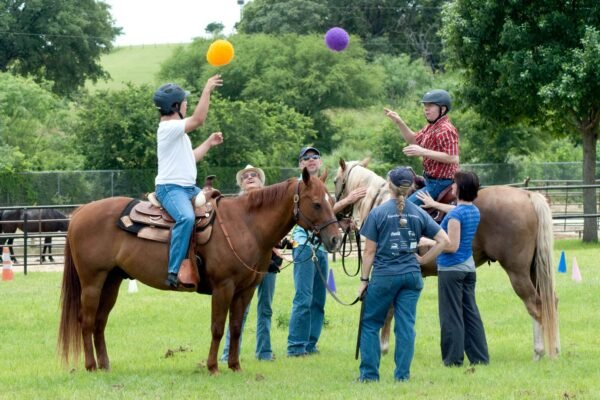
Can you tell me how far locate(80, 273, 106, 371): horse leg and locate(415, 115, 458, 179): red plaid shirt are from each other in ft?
11.7

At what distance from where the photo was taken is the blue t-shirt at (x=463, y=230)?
9.45 m

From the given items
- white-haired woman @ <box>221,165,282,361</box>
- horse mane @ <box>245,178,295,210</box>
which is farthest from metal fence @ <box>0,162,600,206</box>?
horse mane @ <box>245,178,295,210</box>

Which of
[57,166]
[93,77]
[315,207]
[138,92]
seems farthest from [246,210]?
[93,77]

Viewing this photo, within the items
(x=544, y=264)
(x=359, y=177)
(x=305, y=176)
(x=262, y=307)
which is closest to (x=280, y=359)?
(x=262, y=307)

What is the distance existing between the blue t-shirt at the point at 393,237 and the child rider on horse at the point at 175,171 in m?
1.77

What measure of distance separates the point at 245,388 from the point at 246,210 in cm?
181

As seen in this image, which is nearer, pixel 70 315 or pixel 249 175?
pixel 70 315

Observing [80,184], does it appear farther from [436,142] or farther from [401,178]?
[401,178]

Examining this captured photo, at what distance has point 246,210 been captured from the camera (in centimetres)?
942

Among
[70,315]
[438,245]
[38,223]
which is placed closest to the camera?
[438,245]

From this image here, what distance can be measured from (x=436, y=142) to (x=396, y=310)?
7.75 feet

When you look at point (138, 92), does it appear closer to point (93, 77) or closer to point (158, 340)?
point (93, 77)

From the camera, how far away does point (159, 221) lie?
934 centimetres

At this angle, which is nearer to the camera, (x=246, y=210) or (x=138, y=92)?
(x=246, y=210)
